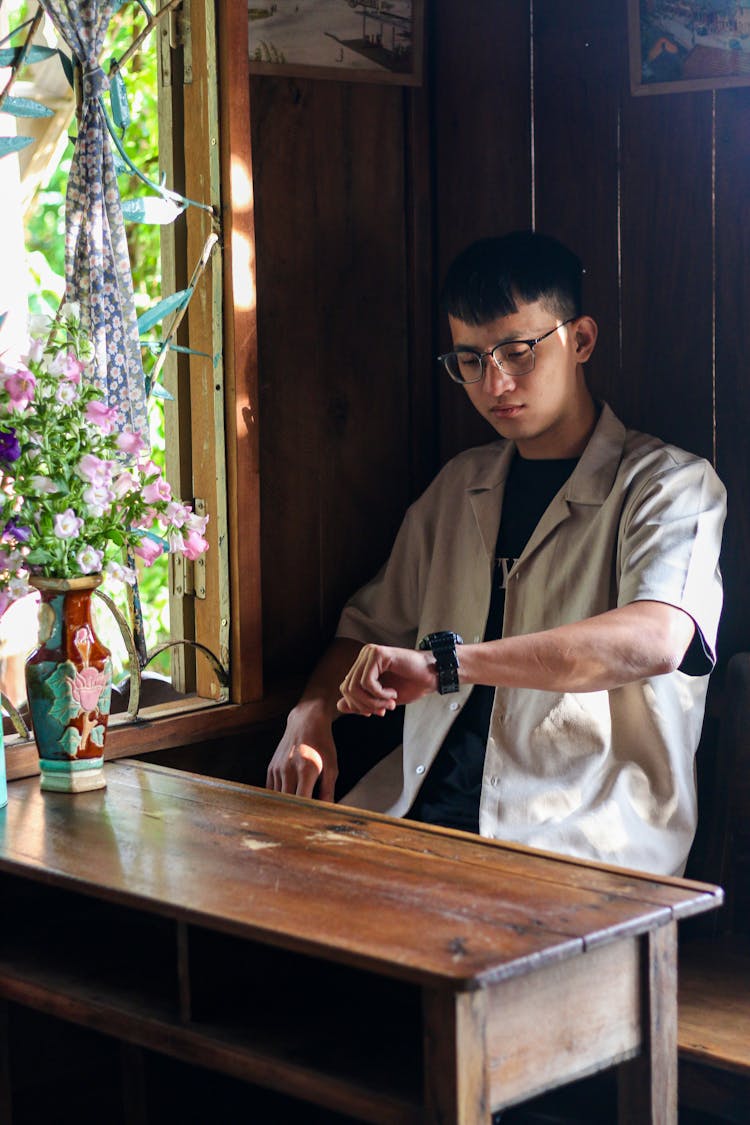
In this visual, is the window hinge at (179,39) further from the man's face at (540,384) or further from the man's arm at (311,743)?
the man's arm at (311,743)

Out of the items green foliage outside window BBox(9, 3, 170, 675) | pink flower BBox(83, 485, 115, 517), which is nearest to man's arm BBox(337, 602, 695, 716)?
pink flower BBox(83, 485, 115, 517)

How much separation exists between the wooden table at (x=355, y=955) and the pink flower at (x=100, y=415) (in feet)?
1.79

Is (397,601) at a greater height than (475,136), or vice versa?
(475,136)

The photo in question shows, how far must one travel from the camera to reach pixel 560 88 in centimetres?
274

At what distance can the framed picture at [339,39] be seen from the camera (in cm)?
261

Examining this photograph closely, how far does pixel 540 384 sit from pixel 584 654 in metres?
0.54

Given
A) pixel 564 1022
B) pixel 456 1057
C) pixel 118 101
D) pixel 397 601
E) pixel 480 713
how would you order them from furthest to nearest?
pixel 397 601 → pixel 480 713 → pixel 118 101 → pixel 564 1022 → pixel 456 1057

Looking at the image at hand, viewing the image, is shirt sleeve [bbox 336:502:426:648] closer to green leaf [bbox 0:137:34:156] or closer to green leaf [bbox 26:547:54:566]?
green leaf [bbox 26:547:54:566]

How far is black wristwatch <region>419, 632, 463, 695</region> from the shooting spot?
204 cm

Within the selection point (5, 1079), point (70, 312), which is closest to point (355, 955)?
point (5, 1079)

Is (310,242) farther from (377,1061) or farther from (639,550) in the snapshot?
(377,1061)

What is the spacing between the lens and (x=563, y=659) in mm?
2078

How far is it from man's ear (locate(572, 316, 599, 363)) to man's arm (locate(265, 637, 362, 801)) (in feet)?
2.29

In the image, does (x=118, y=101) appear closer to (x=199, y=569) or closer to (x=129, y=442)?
(x=129, y=442)
